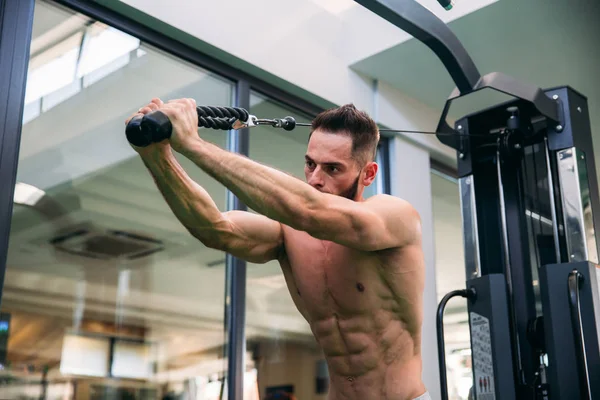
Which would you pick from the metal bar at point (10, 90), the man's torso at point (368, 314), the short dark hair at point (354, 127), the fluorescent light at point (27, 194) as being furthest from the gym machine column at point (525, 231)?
the fluorescent light at point (27, 194)

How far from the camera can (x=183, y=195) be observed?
5.46 feet

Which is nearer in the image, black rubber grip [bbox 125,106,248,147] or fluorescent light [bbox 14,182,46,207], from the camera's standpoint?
black rubber grip [bbox 125,106,248,147]

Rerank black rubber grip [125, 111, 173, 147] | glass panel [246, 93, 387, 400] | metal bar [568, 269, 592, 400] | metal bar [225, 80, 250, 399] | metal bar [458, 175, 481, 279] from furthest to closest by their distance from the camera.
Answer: glass panel [246, 93, 387, 400] < metal bar [225, 80, 250, 399] < metal bar [458, 175, 481, 279] < metal bar [568, 269, 592, 400] < black rubber grip [125, 111, 173, 147]

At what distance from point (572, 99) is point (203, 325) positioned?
1.80m

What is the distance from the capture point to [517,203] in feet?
9.02

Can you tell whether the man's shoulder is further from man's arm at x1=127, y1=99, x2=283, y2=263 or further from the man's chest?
man's arm at x1=127, y1=99, x2=283, y2=263

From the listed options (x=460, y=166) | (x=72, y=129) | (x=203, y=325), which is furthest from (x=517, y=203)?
(x=72, y=129)

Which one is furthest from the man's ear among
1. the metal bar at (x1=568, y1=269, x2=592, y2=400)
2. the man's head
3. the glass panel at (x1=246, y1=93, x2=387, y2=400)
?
the glass panel at (x1=246, y1=93, x2=387, y2=400)

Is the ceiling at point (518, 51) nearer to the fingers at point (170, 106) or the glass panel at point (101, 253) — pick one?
the glass panel at point (101, 253)

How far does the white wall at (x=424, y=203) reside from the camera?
12.9 feet

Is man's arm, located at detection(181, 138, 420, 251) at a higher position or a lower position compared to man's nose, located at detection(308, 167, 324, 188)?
lower

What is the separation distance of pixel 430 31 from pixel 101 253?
160cm

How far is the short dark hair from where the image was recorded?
1.94 m

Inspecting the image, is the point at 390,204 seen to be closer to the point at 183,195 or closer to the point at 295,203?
the point at 295,203
